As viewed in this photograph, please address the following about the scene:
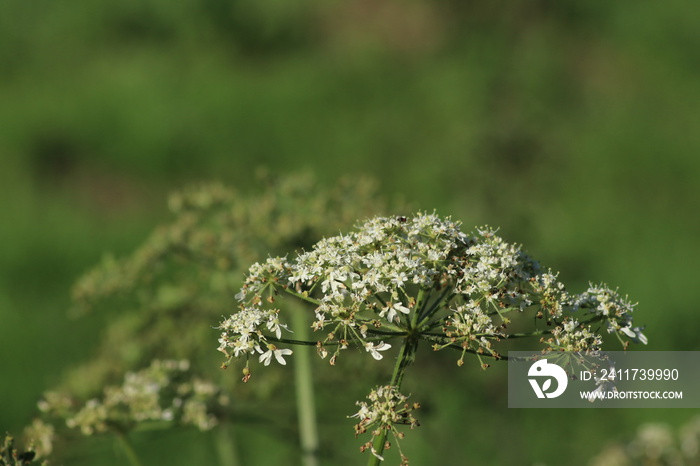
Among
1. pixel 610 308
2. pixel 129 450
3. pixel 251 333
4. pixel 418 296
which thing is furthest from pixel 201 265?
pixel 610 308

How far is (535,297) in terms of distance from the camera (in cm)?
293

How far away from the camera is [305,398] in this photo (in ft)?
14.3

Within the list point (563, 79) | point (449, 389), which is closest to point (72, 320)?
point (449, 389)

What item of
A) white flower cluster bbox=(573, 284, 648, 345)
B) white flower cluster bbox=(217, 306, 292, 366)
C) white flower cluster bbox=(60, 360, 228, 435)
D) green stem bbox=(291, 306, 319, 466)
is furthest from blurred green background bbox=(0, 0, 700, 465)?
white flower cluster bbox=(217, 306, 292, 366)

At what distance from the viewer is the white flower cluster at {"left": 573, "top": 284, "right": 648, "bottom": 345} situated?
292 centimetres

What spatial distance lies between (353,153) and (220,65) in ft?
10.8

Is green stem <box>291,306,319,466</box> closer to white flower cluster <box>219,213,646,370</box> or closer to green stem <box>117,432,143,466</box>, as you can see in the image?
green stem <box>117,432,143,466</box>

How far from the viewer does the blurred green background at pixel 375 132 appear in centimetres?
884

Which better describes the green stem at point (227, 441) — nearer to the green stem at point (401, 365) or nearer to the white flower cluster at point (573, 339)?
the green stem at point (401, 365)

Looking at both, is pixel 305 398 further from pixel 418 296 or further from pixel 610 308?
pixel 610 308

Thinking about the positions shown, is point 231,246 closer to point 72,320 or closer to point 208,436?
point 208,436

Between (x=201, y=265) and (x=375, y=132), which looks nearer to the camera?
(x=201, y=265)

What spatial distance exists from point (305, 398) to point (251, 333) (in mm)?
1638

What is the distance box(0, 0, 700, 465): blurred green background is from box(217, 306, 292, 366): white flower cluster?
5.04 meters
